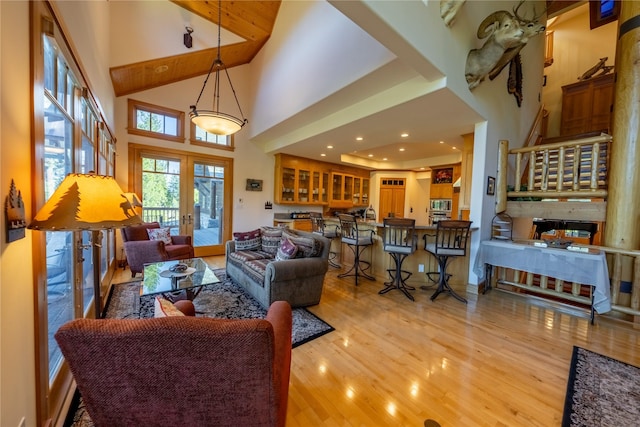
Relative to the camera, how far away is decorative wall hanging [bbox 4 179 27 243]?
3.10 feet

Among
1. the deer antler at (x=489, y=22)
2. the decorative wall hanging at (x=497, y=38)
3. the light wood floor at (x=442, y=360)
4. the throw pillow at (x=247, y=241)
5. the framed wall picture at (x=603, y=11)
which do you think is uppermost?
the framed wall picture at (x=603, y=11)

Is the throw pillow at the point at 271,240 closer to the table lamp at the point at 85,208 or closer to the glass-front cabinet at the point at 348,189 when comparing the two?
the table lamp at the point at 85,208

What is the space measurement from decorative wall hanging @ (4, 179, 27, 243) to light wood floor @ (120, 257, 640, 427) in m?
1.66

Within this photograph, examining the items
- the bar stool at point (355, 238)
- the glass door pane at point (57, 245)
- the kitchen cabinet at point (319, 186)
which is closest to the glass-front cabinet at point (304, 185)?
the kitchen cabinet at point (319, 186)

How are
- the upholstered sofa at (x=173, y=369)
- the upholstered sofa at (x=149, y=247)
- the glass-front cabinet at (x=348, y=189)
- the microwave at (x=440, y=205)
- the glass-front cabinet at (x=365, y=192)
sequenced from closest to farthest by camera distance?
the upholstered sofa at (x=173, y=369)
the upholstered sofa at (x=149, y=247)
the microwave at (x=440, y=205)
the glass-front cabinet at (x=348, y=189)
the glass-front cabinet at (x=365, y=192)

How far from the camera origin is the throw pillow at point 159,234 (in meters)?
4.28

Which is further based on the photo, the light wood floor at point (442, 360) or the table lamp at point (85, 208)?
the light wood floor at point (442, 360)

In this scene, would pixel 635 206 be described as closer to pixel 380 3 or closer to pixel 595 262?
pixel 595 262

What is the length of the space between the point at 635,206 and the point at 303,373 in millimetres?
4349

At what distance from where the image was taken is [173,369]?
0.87m

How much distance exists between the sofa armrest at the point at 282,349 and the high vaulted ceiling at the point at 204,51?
14.4ft

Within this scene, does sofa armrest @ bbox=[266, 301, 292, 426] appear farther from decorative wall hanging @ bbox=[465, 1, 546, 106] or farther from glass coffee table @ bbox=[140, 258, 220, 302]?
decorative wall hanging @ bbox=[465, 1, 546, 106]

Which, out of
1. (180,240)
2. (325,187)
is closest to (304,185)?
(325,187)

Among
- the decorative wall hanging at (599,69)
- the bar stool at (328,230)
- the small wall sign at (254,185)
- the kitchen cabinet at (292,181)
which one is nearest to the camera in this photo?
the bar stool at (328,230)
